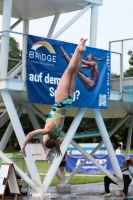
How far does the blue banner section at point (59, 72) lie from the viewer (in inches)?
694

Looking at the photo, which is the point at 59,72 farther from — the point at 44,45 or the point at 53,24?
the point at 53,24

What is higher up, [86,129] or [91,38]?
[91,38]

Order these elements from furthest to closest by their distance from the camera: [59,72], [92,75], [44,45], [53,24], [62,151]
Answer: [53,24] < [92,75] < [62,151] < [59,72] < [44,45]

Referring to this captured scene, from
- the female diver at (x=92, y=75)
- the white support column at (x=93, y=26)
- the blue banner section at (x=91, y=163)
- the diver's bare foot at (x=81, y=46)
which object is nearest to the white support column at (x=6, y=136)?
the female diver at (x=92, y=75)

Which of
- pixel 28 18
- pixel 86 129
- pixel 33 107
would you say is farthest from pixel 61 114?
pixel 86 129

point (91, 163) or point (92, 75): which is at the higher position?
point (92, 75)

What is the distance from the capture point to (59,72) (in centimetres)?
1839

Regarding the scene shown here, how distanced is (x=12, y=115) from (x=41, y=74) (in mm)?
1611

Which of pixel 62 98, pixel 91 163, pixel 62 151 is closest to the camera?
pixel 62 98

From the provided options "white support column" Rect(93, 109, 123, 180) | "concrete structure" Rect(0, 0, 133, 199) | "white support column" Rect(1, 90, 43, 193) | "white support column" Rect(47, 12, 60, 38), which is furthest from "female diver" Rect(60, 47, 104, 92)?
"white support column" Rect(47, 12, 60, 38)

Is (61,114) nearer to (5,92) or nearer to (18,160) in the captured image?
(5,92)

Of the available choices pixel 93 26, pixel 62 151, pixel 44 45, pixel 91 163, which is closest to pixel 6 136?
pixel 62 151

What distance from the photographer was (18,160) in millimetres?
24438

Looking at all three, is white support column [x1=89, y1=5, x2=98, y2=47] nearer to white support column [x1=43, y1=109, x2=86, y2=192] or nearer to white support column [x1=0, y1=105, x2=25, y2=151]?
white support column [x1=43, y1=109, x2=86, y2=192]
